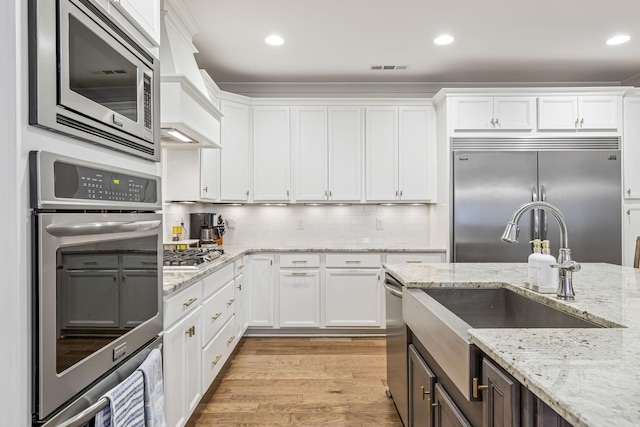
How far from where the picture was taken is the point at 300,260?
407cm

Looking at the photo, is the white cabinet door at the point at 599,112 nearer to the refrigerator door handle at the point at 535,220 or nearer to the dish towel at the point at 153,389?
the refrigerator door handle at the point at 535,220

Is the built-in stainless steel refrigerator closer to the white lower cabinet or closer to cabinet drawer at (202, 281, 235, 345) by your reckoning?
cabinet drawer at (202, 281, 235, 345)

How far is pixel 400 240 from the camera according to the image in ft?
15.2

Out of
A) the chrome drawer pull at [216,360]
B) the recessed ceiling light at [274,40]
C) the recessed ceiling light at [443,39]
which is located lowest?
the chrome drawer pull at [216,360]

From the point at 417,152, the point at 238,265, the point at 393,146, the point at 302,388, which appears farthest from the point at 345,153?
the point at 302,388

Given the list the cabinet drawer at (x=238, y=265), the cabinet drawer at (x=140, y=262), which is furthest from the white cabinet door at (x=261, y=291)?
the cabinet drawer at (x=140, y=262)

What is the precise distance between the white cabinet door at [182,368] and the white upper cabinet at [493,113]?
3.09 metres

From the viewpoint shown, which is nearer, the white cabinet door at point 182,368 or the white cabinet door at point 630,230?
the white cabinet door at point 182,368

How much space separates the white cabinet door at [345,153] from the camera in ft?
14.1

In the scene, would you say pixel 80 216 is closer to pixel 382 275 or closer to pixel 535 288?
pixel 535 288

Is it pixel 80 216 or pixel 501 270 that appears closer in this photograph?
pixel 80 216

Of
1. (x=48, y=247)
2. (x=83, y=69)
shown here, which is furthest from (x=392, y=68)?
(x=48, y=247)

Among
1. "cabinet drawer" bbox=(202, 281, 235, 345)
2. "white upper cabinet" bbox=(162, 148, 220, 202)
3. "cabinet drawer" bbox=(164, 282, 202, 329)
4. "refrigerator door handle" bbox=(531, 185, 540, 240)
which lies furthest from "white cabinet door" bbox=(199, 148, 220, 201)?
"refrigerator door handle" bbox=(531, 185, 540, 240)

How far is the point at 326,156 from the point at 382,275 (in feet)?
4.56
